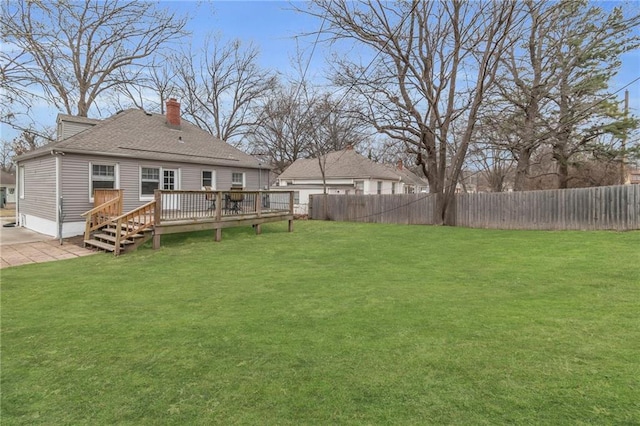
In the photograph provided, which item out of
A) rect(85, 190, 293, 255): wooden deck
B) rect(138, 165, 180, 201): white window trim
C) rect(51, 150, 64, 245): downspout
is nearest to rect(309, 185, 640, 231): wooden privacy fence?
rect(85, 190, 293, 255): wooden deck

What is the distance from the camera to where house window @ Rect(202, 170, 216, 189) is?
14897 mm

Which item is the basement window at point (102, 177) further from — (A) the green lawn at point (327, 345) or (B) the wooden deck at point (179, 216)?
(A) the green lawn at point (327, 345)

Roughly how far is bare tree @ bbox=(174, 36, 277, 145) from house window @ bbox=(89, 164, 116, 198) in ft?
60.7

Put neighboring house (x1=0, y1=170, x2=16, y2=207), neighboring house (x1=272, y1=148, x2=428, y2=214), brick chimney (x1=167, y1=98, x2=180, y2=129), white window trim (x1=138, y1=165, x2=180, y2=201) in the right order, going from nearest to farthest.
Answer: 1. white window trim (x1=138, y1=165, x2=180, y2=201)
2. brick chimney (x1=167, y1=98, x2=180, y2=129)
3. neighboring house (x1=272, y1=148, x2=428, y2=214)
4. neighboring house (x1=0, y1=170, x2=16, y2=207)

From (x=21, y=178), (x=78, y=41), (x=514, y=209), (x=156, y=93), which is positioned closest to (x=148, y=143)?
(x=21, y=178)

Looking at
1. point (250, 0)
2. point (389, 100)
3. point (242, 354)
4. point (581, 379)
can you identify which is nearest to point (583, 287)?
point (581, 379)

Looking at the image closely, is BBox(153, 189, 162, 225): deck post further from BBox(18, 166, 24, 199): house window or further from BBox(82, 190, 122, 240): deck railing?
BBox(18, 166, 24, 199): house window

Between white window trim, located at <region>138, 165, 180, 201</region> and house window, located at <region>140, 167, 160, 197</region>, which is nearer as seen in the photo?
white window trim, located at <region>138, 165, 180, 201</region>

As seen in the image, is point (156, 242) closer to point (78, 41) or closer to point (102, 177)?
point (102, 177)

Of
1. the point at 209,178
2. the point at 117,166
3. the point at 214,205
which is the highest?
the point at 117,166

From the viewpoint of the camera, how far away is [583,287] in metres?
5.06

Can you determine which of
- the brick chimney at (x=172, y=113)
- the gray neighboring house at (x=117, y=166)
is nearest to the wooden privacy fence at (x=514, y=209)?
the gray neighboring house at (x=117, y=166)

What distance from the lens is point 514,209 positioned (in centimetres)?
1362

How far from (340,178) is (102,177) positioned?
17.3 m
